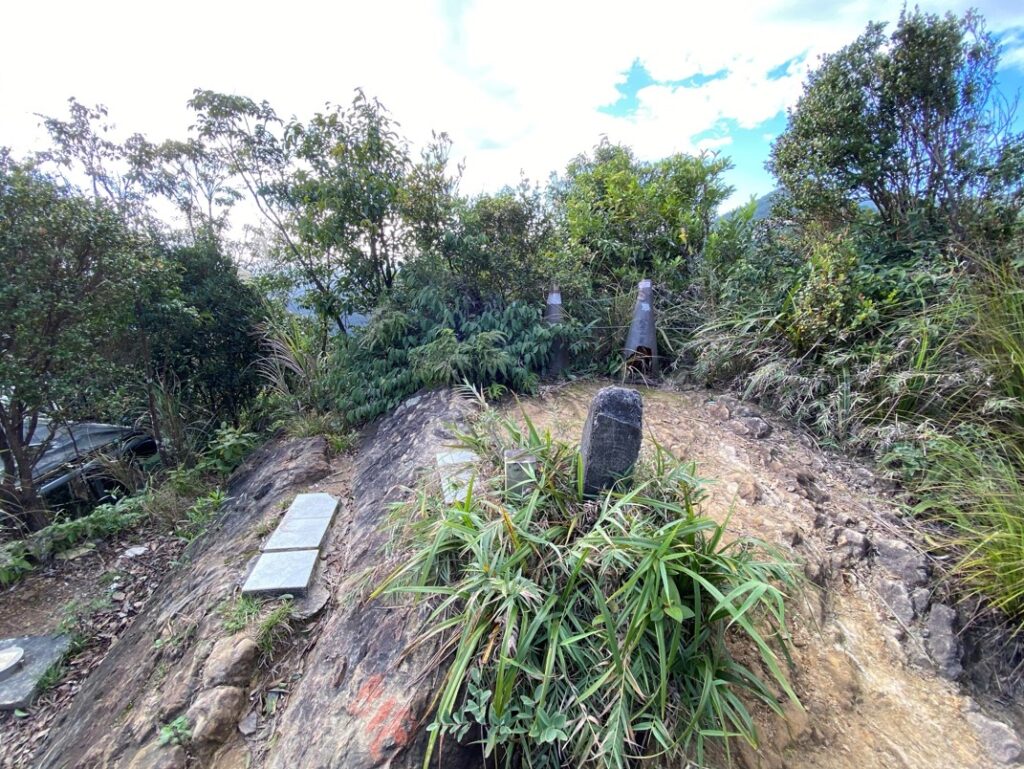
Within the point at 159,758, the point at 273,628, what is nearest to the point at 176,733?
the point at 159,758

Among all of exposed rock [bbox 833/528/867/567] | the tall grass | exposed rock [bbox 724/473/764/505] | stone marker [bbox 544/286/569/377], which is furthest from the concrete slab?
the tall grass

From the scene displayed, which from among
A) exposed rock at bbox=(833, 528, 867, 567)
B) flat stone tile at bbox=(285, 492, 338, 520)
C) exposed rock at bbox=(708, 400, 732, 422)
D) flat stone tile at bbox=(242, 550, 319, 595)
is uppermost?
exposed rock at bbox=(708, 400, 732, 422)

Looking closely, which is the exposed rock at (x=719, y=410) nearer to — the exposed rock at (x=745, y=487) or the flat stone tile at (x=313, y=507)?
the exposed rock at (x=745, y=487)

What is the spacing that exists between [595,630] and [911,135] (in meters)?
4.42

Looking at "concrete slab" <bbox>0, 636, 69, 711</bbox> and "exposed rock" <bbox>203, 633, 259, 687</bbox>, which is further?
"concrete slab" <bbox>0, 636, 69, 711</bbox>

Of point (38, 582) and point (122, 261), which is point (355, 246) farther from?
point (38, 582)

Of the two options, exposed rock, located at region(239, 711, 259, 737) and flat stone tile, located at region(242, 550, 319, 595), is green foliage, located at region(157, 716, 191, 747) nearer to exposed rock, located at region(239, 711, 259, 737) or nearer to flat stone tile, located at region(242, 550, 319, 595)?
exposed rock, located at region(239, 711, 259, 737)

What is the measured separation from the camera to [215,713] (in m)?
1.63

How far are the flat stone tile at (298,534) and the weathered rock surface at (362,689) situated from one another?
210 millimetres

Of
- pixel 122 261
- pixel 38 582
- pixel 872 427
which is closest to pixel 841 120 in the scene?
pixel 872 427

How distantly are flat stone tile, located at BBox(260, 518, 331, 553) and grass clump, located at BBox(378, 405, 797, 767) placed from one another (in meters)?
0.95

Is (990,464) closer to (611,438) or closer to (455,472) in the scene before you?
(611,438)

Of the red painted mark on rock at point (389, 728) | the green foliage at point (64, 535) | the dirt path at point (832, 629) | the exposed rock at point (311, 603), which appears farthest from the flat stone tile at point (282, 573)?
the green foliage at point (64, 535)

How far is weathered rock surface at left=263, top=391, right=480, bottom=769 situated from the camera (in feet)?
4.29
